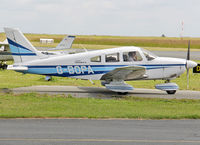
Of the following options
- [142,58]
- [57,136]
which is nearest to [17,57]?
[142,58]

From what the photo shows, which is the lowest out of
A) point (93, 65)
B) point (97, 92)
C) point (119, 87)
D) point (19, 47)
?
point (97, 92)

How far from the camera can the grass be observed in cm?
1380

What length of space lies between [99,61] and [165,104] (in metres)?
4.19

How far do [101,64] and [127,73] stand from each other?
1.32 m

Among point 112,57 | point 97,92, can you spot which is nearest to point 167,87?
point 112,57

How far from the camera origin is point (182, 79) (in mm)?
28406

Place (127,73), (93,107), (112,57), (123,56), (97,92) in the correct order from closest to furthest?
(93,107)
(127,73)
(123,56)
(112,57)
(97,92)

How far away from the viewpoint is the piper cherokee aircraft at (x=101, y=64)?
1916cm

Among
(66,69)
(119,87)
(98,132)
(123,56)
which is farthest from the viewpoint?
(66,69)

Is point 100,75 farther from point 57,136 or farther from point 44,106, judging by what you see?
point 57,136

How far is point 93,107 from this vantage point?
1545 centimetres

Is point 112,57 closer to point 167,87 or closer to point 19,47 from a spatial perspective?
point 167,87

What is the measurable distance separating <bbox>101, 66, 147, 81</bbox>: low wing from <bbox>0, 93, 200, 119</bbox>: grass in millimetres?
1312

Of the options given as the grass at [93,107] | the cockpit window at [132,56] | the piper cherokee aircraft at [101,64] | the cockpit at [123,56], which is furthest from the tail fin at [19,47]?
the cockpit window at [132,56]
